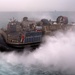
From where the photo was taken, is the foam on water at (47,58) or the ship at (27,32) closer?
the foam on water at (47,58)

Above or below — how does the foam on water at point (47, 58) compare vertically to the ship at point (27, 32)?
below

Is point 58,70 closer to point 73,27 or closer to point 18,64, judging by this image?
point 18,64

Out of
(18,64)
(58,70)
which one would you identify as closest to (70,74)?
(58,70)

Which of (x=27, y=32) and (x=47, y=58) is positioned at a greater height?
(x=27, y=32)

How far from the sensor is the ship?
20.8 meters

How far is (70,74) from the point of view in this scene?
52.4ft

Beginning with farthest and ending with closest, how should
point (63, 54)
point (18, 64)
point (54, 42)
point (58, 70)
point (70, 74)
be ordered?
→ point (54, 42) → point (63, 54) → point (18, 64) → point (58, 70) → point (70, 74)

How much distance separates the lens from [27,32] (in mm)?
21188

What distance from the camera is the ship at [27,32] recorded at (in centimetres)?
2081

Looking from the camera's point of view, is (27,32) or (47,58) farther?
(27,32)

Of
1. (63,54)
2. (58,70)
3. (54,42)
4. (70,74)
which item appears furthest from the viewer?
(54,42)

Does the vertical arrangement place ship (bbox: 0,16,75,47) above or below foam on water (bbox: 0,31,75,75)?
above

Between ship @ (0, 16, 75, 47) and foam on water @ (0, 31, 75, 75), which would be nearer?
foam on water @ (0, 31, 75, 75)

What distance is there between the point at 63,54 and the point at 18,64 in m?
5.36
